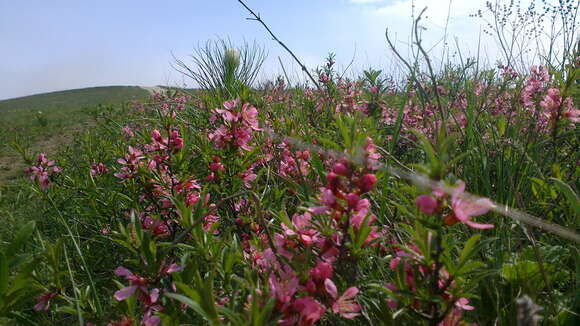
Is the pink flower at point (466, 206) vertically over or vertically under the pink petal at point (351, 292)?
over

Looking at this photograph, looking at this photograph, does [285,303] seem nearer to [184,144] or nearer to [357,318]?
[357,318]

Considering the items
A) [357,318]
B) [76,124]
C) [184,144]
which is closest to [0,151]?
[76,124]

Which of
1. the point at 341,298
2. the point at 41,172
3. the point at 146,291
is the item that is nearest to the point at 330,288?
the point at 341,298

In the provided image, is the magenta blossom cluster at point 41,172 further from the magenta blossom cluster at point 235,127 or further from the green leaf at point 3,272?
the green leaf at point 3,272

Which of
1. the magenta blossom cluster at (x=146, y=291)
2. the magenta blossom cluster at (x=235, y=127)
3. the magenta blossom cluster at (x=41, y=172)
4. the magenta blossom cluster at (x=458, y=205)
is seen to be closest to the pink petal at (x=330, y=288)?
the magenta blossom cluster at (x=458, y=205)

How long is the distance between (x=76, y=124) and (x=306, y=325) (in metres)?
11.0

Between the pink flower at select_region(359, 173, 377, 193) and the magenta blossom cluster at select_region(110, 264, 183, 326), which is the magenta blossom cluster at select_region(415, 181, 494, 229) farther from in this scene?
the magenta blossom cluster at select_region(110, 264, 183, 326)

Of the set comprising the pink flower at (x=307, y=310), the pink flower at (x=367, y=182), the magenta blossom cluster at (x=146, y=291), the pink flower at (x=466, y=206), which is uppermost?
the pink flower at (x=367, y=182)

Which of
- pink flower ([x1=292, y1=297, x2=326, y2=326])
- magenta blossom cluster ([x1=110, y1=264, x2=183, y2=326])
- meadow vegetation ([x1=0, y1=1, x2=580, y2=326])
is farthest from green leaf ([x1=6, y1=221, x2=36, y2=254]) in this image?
pink flower ([x1=292, y1=297, x2=326, y2=326])

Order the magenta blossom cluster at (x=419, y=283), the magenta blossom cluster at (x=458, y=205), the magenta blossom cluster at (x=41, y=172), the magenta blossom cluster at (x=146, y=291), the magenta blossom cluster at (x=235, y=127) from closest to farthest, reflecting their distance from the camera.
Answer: the magenta blossom cluster at (x=458, y=205), the magenta blossom cluster at (x=419, y=283), the magenta blossom cluster at (x=146, y=291), the magenta blossom cluster at (x=235, y=127), the magenta blossom cluster at (x=41, y=172)

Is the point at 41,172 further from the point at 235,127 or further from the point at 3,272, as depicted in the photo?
the point at 3,272

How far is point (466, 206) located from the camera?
69 cm

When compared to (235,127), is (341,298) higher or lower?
lower

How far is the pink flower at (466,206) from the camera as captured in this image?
640mm
